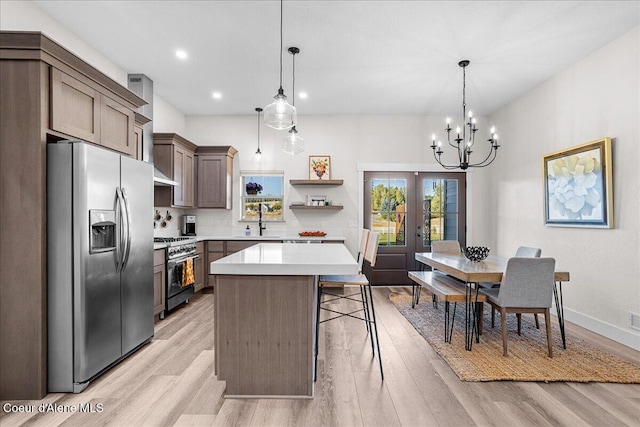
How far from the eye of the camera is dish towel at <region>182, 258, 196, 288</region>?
4363 millimetres

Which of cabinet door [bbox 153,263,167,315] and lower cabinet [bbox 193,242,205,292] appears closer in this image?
cabinet door [bbox 153,263,167,315]

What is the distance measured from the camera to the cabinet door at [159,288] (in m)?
3.76

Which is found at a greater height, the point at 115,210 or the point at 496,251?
the point at 115,210

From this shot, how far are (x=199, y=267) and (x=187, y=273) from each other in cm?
62

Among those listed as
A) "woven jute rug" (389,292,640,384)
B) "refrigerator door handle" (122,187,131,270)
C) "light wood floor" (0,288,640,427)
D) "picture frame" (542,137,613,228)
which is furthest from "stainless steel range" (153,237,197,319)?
"picture frame" (542,137,613,228)

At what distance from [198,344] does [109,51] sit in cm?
318

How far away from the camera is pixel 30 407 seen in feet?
6.89

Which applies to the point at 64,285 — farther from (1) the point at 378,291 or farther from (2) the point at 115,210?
(1) the point at 378,291

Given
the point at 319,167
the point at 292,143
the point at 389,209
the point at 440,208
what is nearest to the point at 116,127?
the point at 292,143

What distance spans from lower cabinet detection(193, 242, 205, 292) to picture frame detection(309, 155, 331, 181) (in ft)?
6.99

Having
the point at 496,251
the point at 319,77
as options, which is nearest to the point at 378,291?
the point at 496,251

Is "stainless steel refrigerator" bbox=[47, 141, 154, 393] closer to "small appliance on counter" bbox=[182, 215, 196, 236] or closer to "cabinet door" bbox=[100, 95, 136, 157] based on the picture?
"cabinet door" bbox=[100, 95, 136, 157]

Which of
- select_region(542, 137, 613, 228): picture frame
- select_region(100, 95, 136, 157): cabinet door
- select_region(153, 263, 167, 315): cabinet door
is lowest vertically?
select_region(153, 263, 167, 315): cabinet door

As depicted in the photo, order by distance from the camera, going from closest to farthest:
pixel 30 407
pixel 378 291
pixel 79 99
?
pixel 30 407 < pixel 79 99 < pixel 378 291
